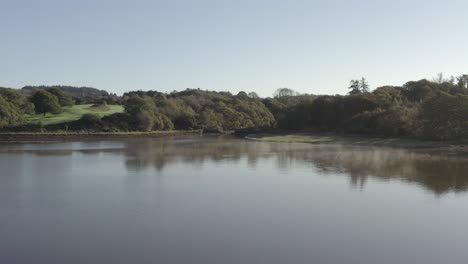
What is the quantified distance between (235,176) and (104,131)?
44.6 meters

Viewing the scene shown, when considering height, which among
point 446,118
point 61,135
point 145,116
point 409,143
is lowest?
point 409,143

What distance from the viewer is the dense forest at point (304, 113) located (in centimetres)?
3966

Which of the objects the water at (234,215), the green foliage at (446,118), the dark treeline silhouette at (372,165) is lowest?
the water at (234,215)

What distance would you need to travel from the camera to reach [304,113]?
61625 mm

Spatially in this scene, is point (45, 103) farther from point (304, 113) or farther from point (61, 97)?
point (304, 113)

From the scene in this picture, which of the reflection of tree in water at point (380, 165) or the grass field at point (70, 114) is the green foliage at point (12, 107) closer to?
the grass field at point (70, 114)

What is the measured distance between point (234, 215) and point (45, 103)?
5880 cm

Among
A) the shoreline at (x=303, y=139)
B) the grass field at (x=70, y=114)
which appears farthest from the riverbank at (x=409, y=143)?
the grass field at (x=70, y=114)

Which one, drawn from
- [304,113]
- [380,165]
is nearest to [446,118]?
[380,165]

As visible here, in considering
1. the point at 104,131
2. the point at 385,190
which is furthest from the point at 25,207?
the point at 104,131

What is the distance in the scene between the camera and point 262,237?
10539 millimetres

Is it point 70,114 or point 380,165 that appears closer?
point 380,165

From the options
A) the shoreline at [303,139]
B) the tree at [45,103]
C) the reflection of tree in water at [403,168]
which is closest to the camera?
the reflection of tree in water at [403,168]

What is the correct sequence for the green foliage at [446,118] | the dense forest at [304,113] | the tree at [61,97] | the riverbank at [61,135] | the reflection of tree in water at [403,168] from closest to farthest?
the reflection of tree in water at [403,168] < the green foliage at [446,118] < the dense forest at [304,113] < the riverbank at [61,135] < the tree at [61,97]
